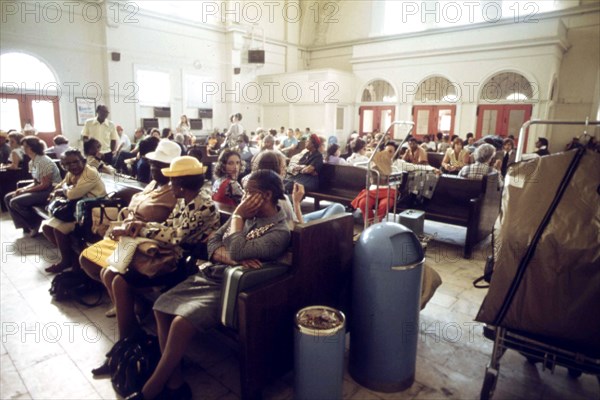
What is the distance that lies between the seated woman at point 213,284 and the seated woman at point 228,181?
4.25ft

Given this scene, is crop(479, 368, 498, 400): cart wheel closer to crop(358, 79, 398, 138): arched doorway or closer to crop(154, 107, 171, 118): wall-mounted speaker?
crop(154, 107, 171, 118): wall-mounted speaker

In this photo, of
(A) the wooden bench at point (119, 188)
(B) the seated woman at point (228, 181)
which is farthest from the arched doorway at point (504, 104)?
(A) the wooden bench at point (119, 188)

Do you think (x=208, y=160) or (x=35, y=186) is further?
(x=208, y=160)

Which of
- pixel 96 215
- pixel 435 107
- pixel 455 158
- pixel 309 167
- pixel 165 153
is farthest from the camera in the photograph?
pixel 435 107

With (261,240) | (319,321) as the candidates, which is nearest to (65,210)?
(261,240)

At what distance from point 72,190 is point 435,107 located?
1274 centimetres

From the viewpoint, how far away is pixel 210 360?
2588 mm

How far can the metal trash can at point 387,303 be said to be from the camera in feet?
7.15

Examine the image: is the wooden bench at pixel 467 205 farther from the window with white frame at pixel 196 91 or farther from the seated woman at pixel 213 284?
the window with white frame at pixel 196 91

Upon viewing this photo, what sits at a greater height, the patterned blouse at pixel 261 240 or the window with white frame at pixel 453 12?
the window with white frame at pixel 453 12

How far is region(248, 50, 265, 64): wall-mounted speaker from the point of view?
49.3 feet

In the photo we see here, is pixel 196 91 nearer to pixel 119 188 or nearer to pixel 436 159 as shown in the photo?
pixel 436 159

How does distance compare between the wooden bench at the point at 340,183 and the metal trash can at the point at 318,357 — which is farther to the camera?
the wooden bench at the point at 340,183

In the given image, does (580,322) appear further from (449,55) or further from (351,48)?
(351,48)
